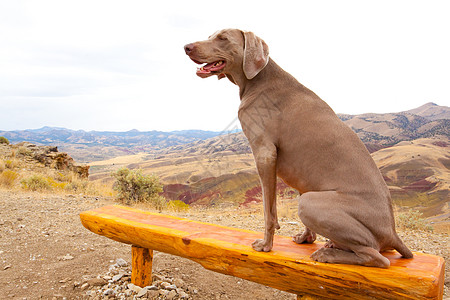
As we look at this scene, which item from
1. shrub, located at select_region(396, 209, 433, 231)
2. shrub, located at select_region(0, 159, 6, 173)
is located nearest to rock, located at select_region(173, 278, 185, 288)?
shrub, located at select_region(396, 209, 433, 231)

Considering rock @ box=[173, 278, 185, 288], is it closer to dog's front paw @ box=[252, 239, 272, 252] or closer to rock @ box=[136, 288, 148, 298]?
rock @ box=[136, 288, 148, 298]

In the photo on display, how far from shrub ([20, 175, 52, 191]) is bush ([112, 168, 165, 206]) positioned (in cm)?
222

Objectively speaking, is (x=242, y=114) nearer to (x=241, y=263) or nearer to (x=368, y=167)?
(x=368, y=167)

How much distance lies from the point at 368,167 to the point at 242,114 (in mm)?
1052

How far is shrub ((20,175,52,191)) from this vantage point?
917 centimetres

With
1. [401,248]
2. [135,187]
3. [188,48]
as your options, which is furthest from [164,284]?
[135,187]

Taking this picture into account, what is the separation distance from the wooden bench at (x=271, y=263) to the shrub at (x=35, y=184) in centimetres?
697

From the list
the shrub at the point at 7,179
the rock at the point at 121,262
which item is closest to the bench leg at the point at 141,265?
the rock at the point at 121,262

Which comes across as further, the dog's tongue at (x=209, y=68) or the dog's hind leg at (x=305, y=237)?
the dog's hind leg at (x=305, y=237)

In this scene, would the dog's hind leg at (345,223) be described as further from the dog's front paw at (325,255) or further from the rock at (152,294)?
the rock at (152,294)

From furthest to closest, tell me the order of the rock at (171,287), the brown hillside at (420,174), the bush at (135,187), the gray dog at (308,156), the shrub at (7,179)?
1. the brown hillside at (420,174)
2. the shrub at (7,179)
3. the bush at (135,187)
4. the rock at (171,287)
5. the gray dog at (308,156)

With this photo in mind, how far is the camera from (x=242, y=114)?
253cm

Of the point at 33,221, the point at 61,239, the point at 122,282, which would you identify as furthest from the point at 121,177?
the point at 122,282

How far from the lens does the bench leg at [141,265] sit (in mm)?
3504
